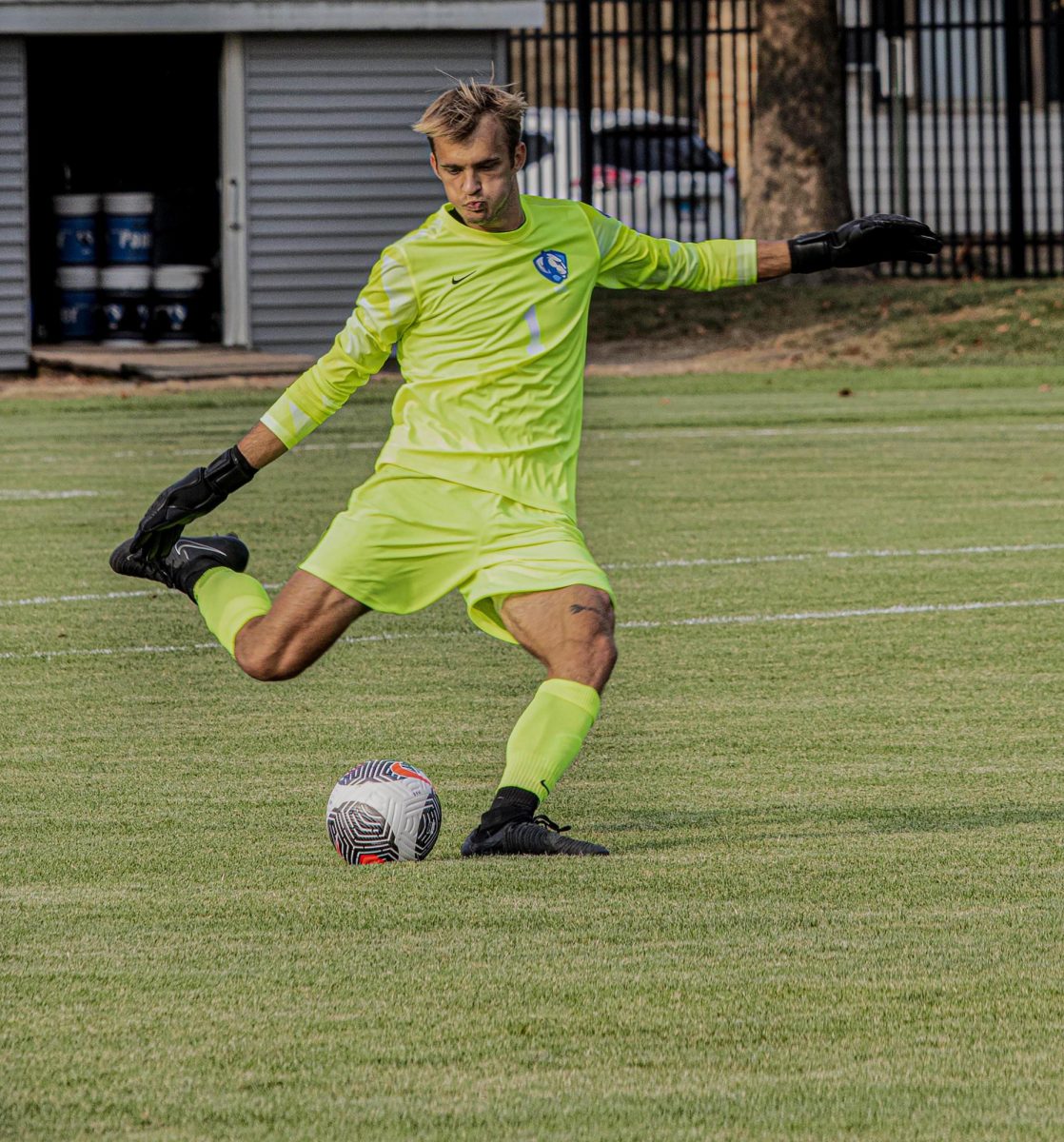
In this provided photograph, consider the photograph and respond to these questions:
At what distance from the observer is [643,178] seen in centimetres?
3403

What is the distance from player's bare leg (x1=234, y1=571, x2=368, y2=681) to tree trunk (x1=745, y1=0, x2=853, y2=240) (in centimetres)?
2291

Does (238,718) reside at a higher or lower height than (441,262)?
lower

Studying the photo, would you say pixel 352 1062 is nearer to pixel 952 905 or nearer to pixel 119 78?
pixel 952 905

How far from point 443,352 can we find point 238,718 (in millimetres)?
2265

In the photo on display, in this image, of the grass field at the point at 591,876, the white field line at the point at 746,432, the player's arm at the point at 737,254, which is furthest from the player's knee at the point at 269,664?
the white field line at the point at 746,432

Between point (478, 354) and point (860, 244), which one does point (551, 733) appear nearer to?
point (478, 354)

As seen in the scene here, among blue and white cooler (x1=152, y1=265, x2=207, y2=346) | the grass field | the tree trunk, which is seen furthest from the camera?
the tree trunk

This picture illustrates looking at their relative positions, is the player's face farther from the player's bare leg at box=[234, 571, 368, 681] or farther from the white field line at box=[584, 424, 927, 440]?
the white field line at box=[584, 424, 927, 440]

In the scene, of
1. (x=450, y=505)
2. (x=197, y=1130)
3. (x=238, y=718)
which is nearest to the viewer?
(x=197, y=1130)

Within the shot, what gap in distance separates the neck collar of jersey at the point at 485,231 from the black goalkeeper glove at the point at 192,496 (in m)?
0.87

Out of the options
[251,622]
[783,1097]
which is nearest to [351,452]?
[251,622]

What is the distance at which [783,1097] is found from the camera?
4.23 meters

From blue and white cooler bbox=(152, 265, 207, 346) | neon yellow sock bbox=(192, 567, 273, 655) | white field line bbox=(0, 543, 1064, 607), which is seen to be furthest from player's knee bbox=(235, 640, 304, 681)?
blue and white cooler bbox=(152, 265, 207, 346)

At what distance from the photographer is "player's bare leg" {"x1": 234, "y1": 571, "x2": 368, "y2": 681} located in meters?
6.52
